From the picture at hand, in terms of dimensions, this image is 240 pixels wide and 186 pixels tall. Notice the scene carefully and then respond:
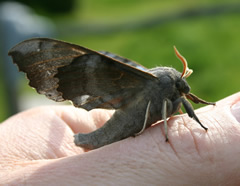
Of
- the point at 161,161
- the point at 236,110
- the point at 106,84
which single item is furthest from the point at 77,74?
the point at 236,110

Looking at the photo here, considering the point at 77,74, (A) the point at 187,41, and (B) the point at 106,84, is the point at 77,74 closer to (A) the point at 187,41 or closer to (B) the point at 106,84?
(B) the point at 106,84

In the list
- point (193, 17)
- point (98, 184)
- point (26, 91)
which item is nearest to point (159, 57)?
point (193, 17)

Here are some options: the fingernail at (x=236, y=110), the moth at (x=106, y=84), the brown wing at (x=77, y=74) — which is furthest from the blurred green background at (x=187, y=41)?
the brown wing at (x=77, y=74)

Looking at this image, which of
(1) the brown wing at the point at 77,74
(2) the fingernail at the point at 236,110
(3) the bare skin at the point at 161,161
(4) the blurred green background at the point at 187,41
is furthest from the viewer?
(4) the blurred green background at the point at 187,41

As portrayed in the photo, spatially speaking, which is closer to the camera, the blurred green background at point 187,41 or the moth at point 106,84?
the moth at point 106,84

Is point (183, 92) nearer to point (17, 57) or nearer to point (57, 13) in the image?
point (17, 57)

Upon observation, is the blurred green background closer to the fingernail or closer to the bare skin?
the fingernail

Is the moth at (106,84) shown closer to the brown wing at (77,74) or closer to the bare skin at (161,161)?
the brown wing at (77,74)

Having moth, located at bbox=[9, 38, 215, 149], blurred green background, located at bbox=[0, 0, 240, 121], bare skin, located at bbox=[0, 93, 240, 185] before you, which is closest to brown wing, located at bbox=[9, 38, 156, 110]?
moth, located at bbox=[9, 38, 215, 149]

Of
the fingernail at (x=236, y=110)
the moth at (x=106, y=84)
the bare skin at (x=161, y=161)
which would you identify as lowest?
the bare skin at (x=161, y=161)
